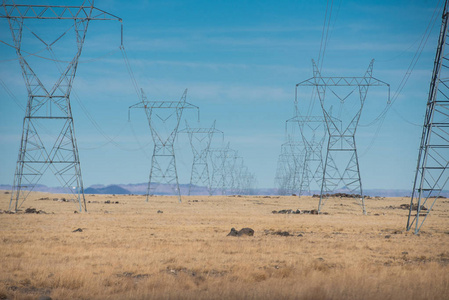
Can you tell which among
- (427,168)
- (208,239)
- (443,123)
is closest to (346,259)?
→ (208,239)

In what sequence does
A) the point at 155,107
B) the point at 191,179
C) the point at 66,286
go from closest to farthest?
the point at 66,286
the point at 155,107
the point at 191,179

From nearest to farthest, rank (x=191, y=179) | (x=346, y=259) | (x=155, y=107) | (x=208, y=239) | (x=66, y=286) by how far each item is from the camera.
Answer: (x=66, y=286)
(x=346, y=259)
(x=208, y=239)
(x=155, y=107)
(x=191, y=179)

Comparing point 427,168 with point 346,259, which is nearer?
point 346,259

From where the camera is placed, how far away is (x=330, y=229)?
1463 inches

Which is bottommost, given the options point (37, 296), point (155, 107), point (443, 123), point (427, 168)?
point (37, 296)

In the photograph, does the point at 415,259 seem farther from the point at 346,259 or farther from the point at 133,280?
the point at 133,280

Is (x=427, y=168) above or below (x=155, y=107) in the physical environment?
below

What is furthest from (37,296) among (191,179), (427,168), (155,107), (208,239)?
(191,179)

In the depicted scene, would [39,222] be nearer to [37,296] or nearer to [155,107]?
[37,296]

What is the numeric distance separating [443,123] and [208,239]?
53.4 feet

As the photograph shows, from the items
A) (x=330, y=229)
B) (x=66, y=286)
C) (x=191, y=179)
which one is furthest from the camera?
(x=191, y=179)

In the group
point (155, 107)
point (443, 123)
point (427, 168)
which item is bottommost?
point (427, 168)

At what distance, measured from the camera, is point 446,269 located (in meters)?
19.1

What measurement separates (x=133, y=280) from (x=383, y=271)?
366 inches
